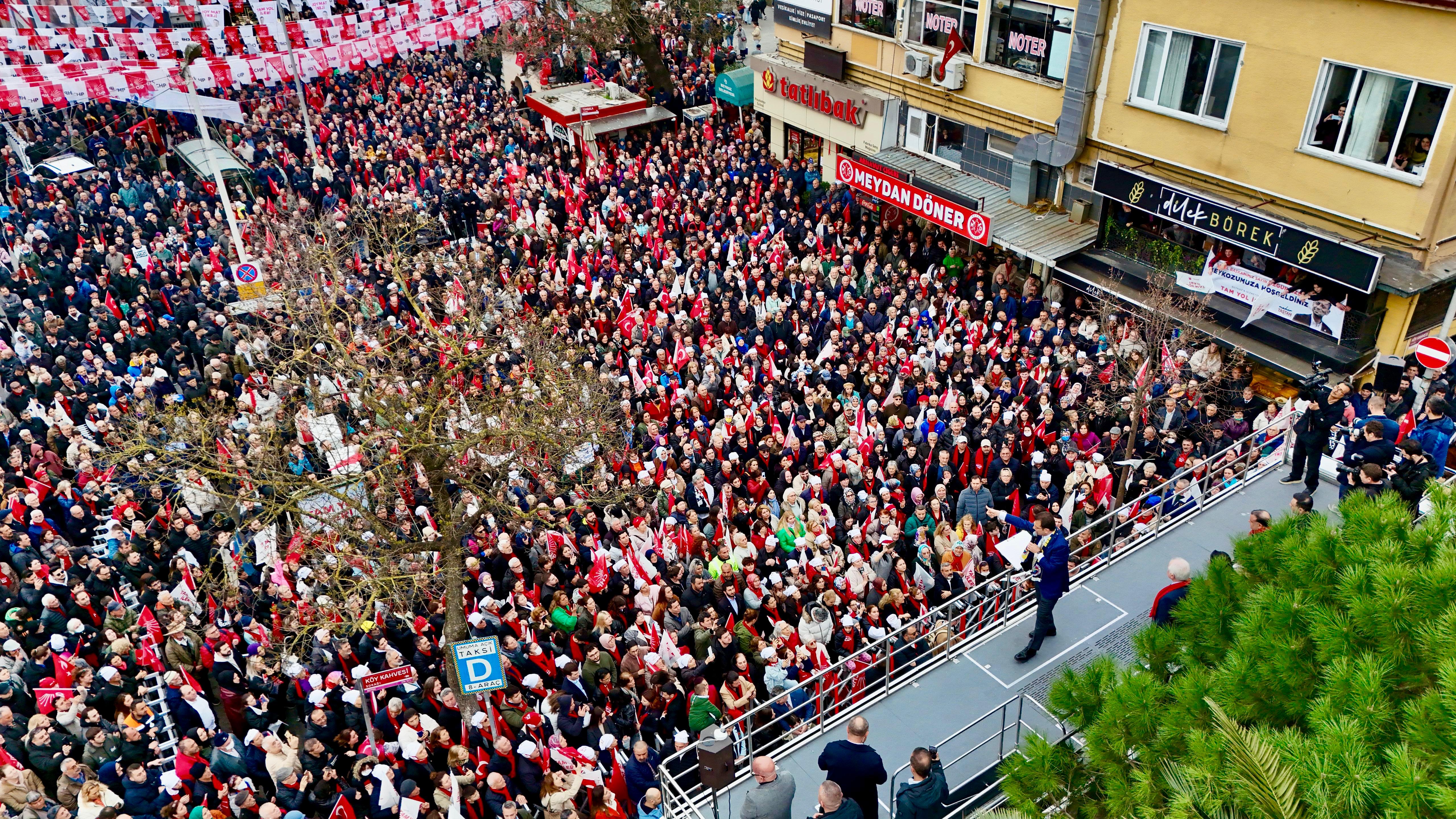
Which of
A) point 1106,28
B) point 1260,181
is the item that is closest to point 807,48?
point 1106,28

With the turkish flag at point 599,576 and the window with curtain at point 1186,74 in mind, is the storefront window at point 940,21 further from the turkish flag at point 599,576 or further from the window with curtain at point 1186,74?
the turkish flag at point 599,576

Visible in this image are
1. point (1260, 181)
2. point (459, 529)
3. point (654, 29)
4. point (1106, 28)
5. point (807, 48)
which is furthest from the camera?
point (654, 29)

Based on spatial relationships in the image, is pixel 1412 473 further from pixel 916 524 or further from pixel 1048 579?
pixel 916 524

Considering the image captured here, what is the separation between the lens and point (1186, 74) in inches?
697

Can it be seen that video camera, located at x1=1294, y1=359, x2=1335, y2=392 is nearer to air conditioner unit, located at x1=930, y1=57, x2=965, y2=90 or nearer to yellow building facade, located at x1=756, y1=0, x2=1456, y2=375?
yellow building facade, located at x1=756, y1=0, x2=1456, y2=375

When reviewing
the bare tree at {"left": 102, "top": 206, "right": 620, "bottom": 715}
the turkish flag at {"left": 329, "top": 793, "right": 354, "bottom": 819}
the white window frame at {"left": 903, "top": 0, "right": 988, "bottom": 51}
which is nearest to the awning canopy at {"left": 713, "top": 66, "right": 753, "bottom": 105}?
the white window frame at {"left": 903, "top": 0, "right": 988, "bottom": 51}

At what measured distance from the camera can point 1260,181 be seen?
1702 cm

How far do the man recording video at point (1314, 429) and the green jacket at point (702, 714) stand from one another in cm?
742

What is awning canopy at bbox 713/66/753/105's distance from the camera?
98.4ft

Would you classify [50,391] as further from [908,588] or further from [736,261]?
[908,588]

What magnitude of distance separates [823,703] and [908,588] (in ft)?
7.45

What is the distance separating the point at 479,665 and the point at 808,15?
19.9 m

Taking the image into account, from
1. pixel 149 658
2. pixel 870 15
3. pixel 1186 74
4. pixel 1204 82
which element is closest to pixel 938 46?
pixel 870 15

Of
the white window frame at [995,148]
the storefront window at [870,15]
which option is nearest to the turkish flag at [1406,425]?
the white window frame at [995,148]
